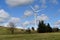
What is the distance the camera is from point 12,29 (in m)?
147

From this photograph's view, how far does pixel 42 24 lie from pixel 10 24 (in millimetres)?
32775

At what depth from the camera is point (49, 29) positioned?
14012 centimetres

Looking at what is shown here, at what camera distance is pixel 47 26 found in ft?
458

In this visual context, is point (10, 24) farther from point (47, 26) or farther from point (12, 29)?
point (47, 26)

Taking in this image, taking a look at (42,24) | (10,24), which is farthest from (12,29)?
(42,24)

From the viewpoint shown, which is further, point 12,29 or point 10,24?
point 10,24

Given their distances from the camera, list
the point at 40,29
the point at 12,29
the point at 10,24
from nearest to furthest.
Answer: the point at 40,29, the point at 12,29, the point at 10,24

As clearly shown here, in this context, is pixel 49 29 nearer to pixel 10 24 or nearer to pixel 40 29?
pixel 40 29

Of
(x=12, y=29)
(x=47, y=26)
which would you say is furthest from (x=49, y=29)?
(x=12, y=29)

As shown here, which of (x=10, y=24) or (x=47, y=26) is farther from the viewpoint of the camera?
(x=10, y=24)

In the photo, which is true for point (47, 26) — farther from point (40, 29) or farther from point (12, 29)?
point (12, 29)

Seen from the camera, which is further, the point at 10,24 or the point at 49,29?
the point at 10,24

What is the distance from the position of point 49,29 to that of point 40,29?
9.70 m

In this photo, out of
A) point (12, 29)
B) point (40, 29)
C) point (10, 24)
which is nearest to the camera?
point (40, 29)
